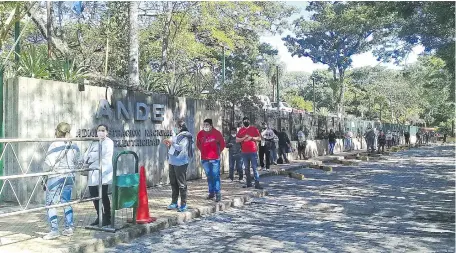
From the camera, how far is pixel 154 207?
914cm

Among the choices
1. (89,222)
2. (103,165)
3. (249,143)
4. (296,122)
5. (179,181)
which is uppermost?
(296,122)

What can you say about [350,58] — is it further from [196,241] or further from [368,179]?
[196,241]

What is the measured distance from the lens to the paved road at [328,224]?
6.55 meters

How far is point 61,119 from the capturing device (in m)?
9.88

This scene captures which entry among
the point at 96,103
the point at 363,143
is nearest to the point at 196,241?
the point at 96,103

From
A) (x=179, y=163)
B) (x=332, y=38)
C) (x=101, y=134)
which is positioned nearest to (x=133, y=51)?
(x=179, y=163)

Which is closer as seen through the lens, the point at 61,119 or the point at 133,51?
the point at 61,119

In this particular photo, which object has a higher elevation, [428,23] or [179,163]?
[428,23]

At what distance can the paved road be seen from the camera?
655 centimetres

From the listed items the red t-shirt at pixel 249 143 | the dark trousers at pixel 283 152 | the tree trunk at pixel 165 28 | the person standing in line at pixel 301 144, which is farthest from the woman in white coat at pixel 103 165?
the person standing in line at pixel 301 144

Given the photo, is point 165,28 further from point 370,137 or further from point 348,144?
point 348,144

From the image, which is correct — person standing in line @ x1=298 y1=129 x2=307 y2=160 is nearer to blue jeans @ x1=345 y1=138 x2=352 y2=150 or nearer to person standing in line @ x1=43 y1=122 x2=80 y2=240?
blue jeans @ x1=345 y1=138 x2=352 y2=150

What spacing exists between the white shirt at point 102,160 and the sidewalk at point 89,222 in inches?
Result: 29.6

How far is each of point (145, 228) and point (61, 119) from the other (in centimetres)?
368
